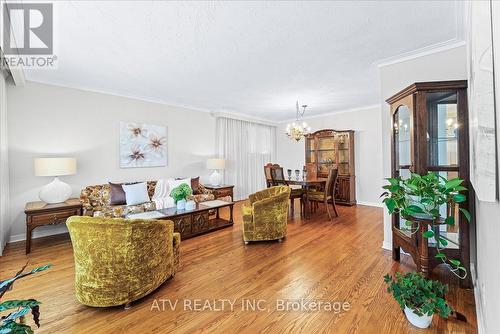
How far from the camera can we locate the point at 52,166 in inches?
127

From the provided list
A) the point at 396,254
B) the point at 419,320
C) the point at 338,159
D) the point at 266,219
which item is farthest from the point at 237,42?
the point at 338,159

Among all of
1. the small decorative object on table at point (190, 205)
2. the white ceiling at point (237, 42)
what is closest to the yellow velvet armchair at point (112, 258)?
the small decorative object on table at point (190, 205)

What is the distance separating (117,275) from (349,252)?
256 centimetres

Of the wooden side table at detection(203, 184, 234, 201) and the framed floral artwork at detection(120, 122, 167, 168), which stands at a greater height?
the framed floral artwork at detection(120, 122, 167, 168)

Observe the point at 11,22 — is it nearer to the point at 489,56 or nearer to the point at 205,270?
the point at 205,270

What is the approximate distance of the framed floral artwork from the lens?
4.41 meters

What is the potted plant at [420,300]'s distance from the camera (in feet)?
5.05

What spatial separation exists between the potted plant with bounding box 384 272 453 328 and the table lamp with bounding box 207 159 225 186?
427cm

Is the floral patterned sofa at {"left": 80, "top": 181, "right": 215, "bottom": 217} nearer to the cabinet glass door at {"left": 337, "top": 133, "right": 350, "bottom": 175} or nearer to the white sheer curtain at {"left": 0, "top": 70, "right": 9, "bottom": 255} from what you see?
the white sheer curtain at {"left": 0, "top": 70, "right": 9, "bottom": 255}

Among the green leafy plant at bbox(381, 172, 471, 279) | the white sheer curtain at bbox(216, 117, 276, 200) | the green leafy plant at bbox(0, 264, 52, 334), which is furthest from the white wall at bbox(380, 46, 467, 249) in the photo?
the white sheer curtain at bbox(216, 117, 276, 200)

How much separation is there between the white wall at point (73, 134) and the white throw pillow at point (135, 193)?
23.3 inches

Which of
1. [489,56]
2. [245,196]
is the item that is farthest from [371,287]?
[245,196]

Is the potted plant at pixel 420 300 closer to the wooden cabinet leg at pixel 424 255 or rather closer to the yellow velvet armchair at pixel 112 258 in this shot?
the wooden cabinet leg at pixel 424 255

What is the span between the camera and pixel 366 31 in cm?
226
